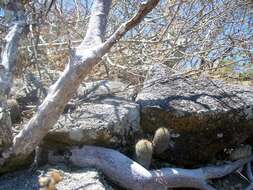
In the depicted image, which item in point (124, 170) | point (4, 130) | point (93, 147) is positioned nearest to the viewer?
point (4, 130)

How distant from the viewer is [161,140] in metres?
3.25

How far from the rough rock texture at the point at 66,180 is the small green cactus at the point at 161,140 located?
507 millimetres

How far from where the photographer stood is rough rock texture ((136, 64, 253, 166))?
3395 mm

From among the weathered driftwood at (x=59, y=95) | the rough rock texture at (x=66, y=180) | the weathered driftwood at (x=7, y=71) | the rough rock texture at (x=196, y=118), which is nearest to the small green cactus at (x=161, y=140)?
the rough rock texture at (x=196, y=118)

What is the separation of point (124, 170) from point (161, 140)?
36 cm

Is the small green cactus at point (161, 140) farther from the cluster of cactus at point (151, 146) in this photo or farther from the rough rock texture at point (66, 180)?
the rough rock texture at point (66, 180)

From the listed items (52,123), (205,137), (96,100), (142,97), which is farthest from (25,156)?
(205,137)

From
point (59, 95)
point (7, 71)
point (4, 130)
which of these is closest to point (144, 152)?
point (59, 95)

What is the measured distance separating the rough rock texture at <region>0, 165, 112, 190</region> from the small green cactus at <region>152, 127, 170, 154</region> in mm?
507

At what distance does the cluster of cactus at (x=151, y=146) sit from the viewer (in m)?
3.14

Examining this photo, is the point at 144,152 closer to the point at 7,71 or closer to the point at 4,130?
the point at 4,130

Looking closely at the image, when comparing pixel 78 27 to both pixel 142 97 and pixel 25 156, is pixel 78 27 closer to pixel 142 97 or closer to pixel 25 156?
pixel 142 97

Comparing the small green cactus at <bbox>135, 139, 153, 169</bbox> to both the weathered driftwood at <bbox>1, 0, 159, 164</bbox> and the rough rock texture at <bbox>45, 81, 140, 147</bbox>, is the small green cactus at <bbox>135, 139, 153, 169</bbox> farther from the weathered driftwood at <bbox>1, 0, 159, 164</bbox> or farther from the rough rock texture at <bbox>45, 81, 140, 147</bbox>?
the weathered driftwood at <bbox>1, 0, 159, 164</bbox>

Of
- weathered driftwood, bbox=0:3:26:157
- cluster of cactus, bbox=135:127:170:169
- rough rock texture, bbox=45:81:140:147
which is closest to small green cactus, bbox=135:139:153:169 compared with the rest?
cluster of cactus, bbox=135:127:170:169
